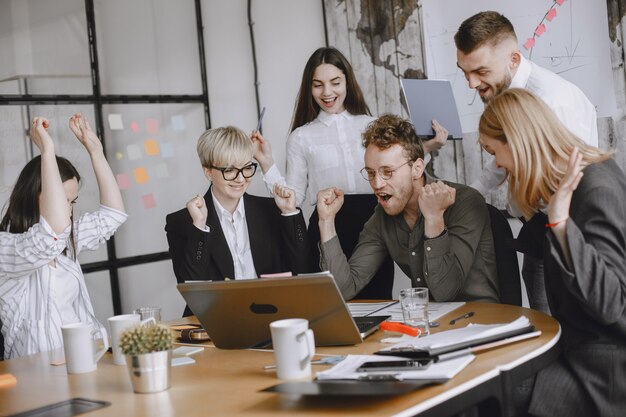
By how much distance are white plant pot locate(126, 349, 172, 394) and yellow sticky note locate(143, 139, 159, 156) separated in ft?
9.84

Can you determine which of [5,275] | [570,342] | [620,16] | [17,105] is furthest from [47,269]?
[620,16]

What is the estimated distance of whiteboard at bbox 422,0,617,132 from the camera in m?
3.46

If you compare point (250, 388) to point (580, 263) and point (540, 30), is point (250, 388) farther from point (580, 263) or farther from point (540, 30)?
point (540, 30)

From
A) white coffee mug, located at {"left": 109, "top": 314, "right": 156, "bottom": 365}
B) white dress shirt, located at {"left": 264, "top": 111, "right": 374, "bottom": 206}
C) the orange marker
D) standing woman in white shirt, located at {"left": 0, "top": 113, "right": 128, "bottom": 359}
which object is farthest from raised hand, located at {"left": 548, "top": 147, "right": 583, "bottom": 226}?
white dress shirt, located at {"left": 264, "top": 111, "right": 374, "bottom": 206}

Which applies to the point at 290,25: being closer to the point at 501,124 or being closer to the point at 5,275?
the point at 5,275

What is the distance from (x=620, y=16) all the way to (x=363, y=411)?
2.69 m

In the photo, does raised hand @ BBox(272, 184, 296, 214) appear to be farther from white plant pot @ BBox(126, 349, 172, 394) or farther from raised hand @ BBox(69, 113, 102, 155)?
white plant pot @ BBox(126, 349, 172, 394)

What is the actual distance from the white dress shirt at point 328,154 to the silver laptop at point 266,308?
1672 mm

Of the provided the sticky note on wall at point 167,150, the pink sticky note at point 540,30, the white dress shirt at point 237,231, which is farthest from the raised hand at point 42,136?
the pink sticky note at point 540,30

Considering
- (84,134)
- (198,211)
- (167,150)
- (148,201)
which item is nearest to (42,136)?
(84,134)

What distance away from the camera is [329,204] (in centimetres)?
290

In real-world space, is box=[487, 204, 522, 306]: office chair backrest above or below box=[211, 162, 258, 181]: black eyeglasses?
below

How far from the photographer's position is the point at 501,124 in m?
2.02

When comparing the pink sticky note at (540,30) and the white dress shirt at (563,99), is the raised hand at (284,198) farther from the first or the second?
the pink sticky note at (540,30)
